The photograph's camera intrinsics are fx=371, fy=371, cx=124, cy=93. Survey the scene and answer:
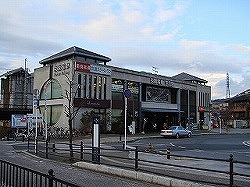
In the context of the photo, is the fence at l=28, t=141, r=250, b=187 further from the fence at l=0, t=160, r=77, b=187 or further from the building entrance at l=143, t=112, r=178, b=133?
the building entrance at l=143, t=112, r=178, b=133

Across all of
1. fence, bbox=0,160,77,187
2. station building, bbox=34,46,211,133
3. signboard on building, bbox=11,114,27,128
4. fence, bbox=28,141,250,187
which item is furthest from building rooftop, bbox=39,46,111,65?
fence, bbox=0,160,77,187

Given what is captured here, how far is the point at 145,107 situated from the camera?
204ft

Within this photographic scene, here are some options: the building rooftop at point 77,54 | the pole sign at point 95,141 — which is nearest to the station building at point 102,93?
the building rooftop at point 77,54

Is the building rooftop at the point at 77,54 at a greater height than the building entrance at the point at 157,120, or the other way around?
the building rooftop at the point at 77,54

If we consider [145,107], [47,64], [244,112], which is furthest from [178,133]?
[244,112]

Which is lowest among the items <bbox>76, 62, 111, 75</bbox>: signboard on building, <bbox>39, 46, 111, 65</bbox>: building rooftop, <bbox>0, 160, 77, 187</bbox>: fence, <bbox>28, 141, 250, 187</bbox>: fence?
<bbox>28, 141, 250, 187</bbox>: fence

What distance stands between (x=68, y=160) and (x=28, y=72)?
56.3 metres

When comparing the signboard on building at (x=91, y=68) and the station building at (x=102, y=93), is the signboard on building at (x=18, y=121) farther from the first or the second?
the signboard on building at (x=91, y=68)

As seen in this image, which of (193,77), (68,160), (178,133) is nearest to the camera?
(68,160)

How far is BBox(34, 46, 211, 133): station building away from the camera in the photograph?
49.8 m

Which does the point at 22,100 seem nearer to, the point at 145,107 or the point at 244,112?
the point at 145,107

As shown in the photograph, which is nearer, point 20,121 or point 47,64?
point 20,121

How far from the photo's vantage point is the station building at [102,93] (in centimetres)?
4984

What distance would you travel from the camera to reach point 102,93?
5350 cm
